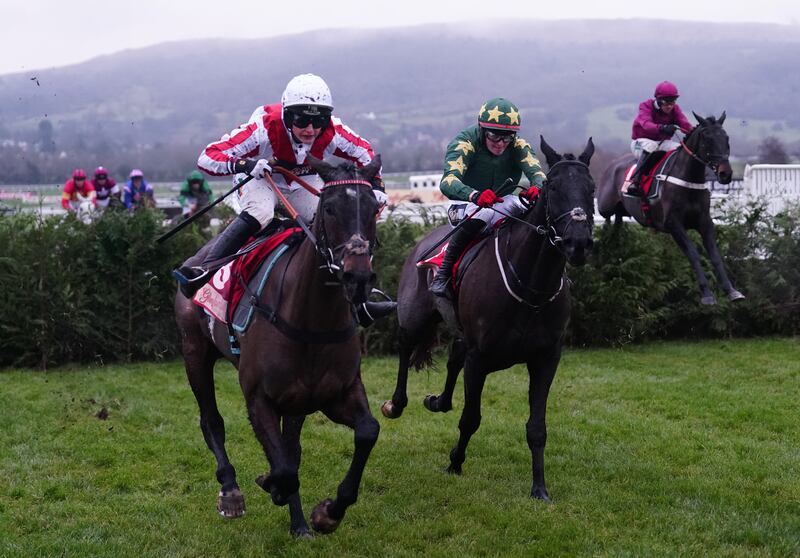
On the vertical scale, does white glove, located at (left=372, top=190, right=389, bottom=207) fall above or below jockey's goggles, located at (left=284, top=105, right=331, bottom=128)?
below

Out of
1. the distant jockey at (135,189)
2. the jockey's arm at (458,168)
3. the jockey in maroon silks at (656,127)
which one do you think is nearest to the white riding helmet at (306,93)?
the jockey's arm at (458,168)

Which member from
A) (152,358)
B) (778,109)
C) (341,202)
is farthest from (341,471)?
(778,109)

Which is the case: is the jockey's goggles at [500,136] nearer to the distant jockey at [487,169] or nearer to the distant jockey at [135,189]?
the distant jockey at [487,169]

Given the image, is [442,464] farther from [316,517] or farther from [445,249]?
[316,517]

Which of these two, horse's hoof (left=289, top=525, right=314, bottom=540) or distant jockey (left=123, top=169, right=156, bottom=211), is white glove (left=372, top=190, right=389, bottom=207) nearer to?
horse's hoof (left=289, top=525, right=314, bottom=540)

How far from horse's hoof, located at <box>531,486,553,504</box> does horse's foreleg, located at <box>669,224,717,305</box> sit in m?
4.97

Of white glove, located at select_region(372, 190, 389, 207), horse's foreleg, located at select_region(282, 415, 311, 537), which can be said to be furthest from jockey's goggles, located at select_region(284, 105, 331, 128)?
horse's foreleg, located at select_region(282, 415, 311, 537)

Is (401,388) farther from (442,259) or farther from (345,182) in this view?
(345,182)

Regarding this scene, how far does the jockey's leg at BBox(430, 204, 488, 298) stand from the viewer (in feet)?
24.1

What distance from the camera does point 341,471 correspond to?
24.0ft

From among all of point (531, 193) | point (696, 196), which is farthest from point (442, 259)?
point (696, 196)

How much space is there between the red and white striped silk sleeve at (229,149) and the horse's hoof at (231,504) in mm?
1994

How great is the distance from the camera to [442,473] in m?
7.25

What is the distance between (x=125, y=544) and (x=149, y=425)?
316cm
